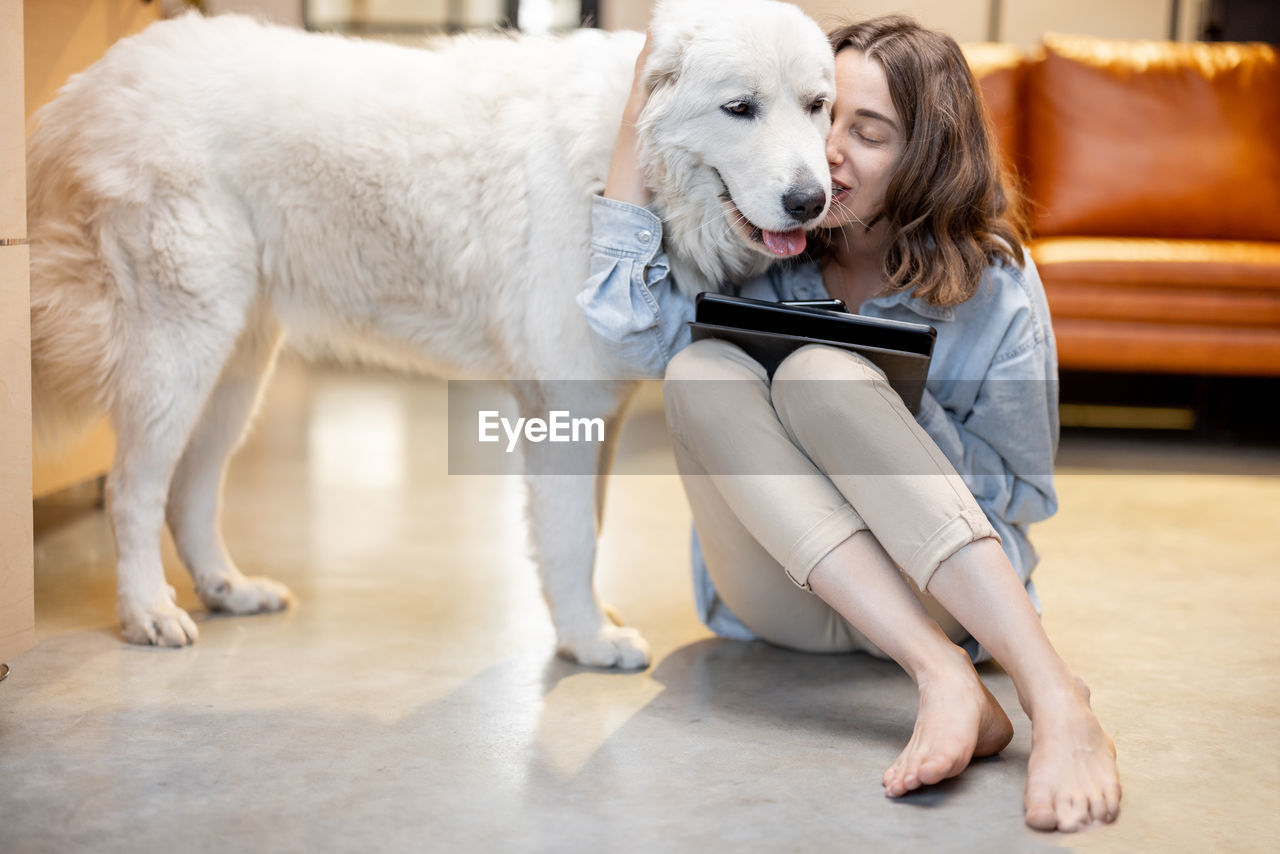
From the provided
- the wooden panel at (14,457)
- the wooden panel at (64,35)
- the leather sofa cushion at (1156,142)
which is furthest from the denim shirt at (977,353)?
the leather sofa cushion at (1156,142)

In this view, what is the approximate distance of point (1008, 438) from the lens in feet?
5.35

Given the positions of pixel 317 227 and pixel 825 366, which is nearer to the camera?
pixel 825 366

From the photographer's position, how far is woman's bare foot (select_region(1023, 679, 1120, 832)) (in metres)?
1.26

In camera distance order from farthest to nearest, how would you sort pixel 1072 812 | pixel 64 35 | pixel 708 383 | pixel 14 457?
pixel 64 35, pixel 708 383, pixel 14 457, pixel 1072 812

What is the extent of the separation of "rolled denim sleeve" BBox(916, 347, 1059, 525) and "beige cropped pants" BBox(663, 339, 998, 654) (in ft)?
0.58

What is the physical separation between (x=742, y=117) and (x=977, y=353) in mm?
463

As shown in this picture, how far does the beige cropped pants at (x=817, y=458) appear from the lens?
1380mm

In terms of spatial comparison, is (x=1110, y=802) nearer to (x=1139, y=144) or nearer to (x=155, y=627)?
(x=155, y=627)

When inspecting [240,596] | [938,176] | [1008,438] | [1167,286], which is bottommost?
[240,596]

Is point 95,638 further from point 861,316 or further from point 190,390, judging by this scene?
point 861,316

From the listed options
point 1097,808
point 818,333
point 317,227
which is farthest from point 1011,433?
point 317,227

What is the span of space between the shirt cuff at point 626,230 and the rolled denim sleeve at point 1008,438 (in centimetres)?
44

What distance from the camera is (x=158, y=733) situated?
149 centimetres
